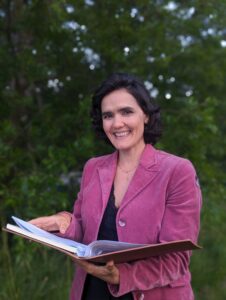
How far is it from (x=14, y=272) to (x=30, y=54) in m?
1.87

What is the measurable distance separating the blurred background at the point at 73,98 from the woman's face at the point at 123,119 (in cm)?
179

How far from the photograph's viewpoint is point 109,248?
1.92m

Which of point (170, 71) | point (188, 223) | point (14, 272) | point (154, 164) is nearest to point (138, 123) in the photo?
point (154, 164)

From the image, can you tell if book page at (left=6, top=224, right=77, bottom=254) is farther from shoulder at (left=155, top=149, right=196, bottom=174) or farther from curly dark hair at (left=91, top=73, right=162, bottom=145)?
curly dark hair at (left=91, top=73, right=162, bottom=145)

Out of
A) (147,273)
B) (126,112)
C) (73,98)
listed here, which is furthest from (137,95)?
(73,98)

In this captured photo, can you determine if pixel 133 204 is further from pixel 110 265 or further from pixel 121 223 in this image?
pixel 110 265

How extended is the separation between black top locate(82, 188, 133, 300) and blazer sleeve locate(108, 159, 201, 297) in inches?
5.5

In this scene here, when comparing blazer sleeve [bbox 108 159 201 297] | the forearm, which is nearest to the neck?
blazer sleeve [bbox 108 159 201 297]

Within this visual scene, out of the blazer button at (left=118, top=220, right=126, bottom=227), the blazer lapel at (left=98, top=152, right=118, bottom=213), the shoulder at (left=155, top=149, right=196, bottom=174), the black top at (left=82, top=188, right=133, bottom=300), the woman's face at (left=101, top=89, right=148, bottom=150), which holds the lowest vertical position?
the black top at (left=82, top=188, right=133, bottom=300)

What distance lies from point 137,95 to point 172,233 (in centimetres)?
64

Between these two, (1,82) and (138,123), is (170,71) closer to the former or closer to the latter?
(1,82)

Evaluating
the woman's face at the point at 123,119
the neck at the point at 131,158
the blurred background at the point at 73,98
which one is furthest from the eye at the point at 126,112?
the blurred background at the point at 73,98

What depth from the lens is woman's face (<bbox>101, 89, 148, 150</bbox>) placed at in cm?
229

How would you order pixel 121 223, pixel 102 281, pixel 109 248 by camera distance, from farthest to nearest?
1. pixel 102 281
2. pixel 121 223
3. pixel 109 248
